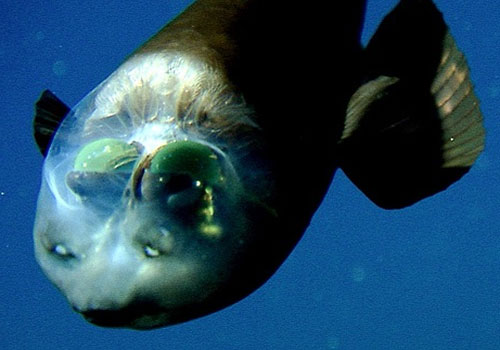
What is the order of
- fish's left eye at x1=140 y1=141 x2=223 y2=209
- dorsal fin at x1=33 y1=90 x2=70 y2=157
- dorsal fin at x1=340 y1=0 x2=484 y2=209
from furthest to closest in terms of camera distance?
dorsal fin at x1=340 y1=0 x2=484 y2=209, dorsal fin at x1=33 y1=90 x2=70 y2=157, fish's left eye at x1=140 y1=141 x2=223 y2=209

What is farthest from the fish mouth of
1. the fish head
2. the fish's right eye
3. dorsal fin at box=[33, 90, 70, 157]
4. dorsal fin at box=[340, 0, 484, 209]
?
dorsal fin at box=[340, 0, 484, 209]

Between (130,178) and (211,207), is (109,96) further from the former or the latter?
(211,207)

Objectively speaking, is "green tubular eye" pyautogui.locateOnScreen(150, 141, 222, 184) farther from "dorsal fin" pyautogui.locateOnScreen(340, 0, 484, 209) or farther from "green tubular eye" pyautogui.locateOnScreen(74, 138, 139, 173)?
"dorsal fin" pyautogui.locateOnScreen(340, 0, 484, 209)

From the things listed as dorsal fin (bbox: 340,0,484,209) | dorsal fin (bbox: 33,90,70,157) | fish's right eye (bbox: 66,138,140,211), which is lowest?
dorsal fin (bbox: 340,0,484,209)

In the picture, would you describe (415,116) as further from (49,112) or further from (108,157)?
(108,157)

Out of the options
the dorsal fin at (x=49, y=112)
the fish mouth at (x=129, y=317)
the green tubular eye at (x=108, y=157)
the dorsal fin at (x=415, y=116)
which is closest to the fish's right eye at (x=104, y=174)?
the green tubular eye at (x=108, y=157)

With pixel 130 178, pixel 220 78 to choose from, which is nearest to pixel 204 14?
pixel 220 78
